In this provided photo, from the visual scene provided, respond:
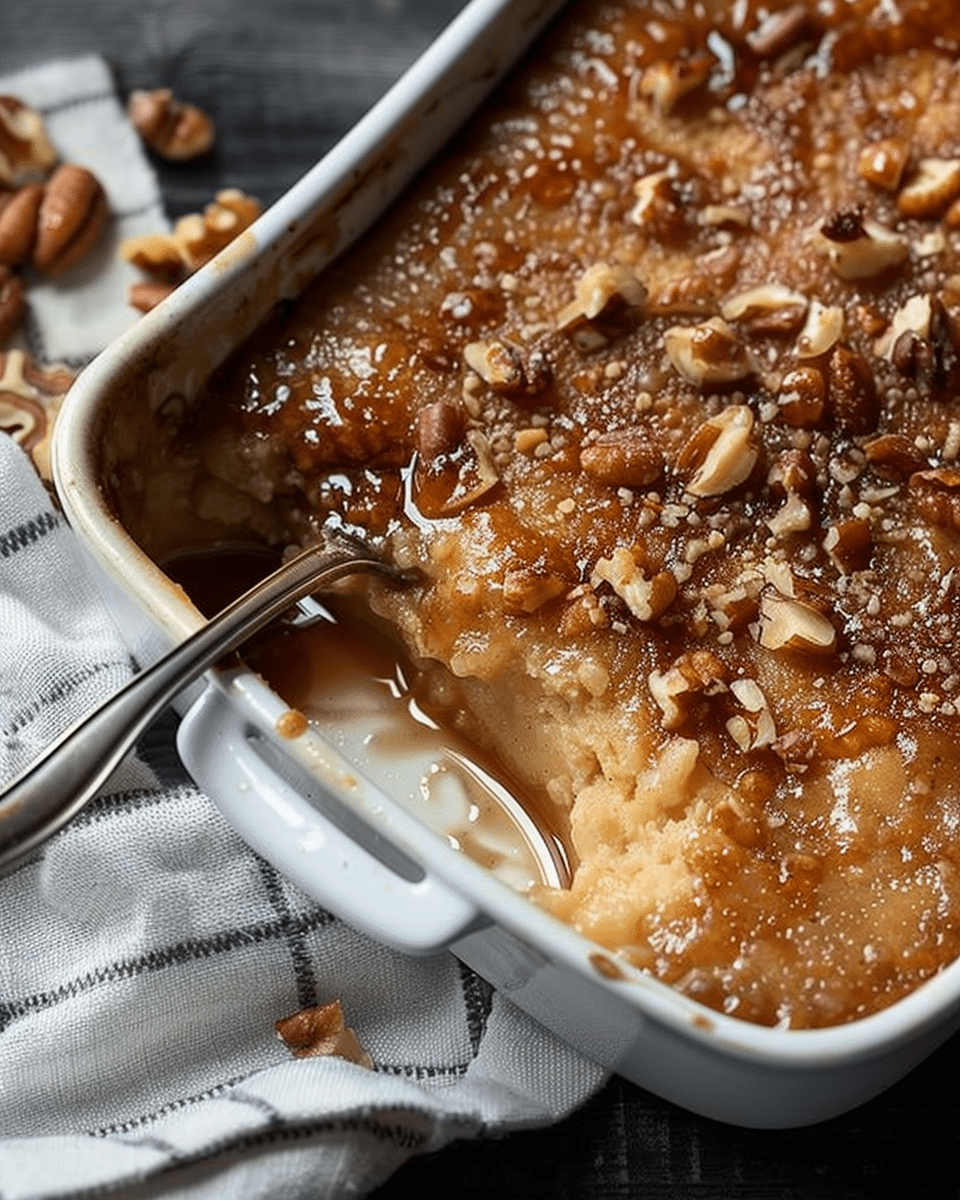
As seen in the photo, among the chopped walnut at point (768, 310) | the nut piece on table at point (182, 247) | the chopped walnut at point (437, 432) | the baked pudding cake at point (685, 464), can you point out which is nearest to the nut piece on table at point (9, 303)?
the nut piece on table at point (182, 247)

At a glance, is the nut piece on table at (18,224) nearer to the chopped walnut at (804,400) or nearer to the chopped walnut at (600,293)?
the chopped walnut at (600,293)

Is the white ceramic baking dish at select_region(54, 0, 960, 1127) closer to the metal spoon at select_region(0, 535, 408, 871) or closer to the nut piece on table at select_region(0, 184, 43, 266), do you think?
the metal spoon at select_region(0, 535, 408, 871)

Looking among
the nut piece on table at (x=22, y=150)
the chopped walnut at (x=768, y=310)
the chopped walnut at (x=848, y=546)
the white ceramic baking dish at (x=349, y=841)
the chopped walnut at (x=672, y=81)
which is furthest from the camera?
the nut piece on table at (x=22, y=150)

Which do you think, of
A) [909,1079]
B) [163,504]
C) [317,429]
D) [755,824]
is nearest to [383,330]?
[317,429]

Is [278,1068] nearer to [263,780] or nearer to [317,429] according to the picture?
[263,780]

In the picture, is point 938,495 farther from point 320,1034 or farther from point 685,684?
point 320,1034

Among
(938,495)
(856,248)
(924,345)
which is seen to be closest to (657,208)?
(856,248)
